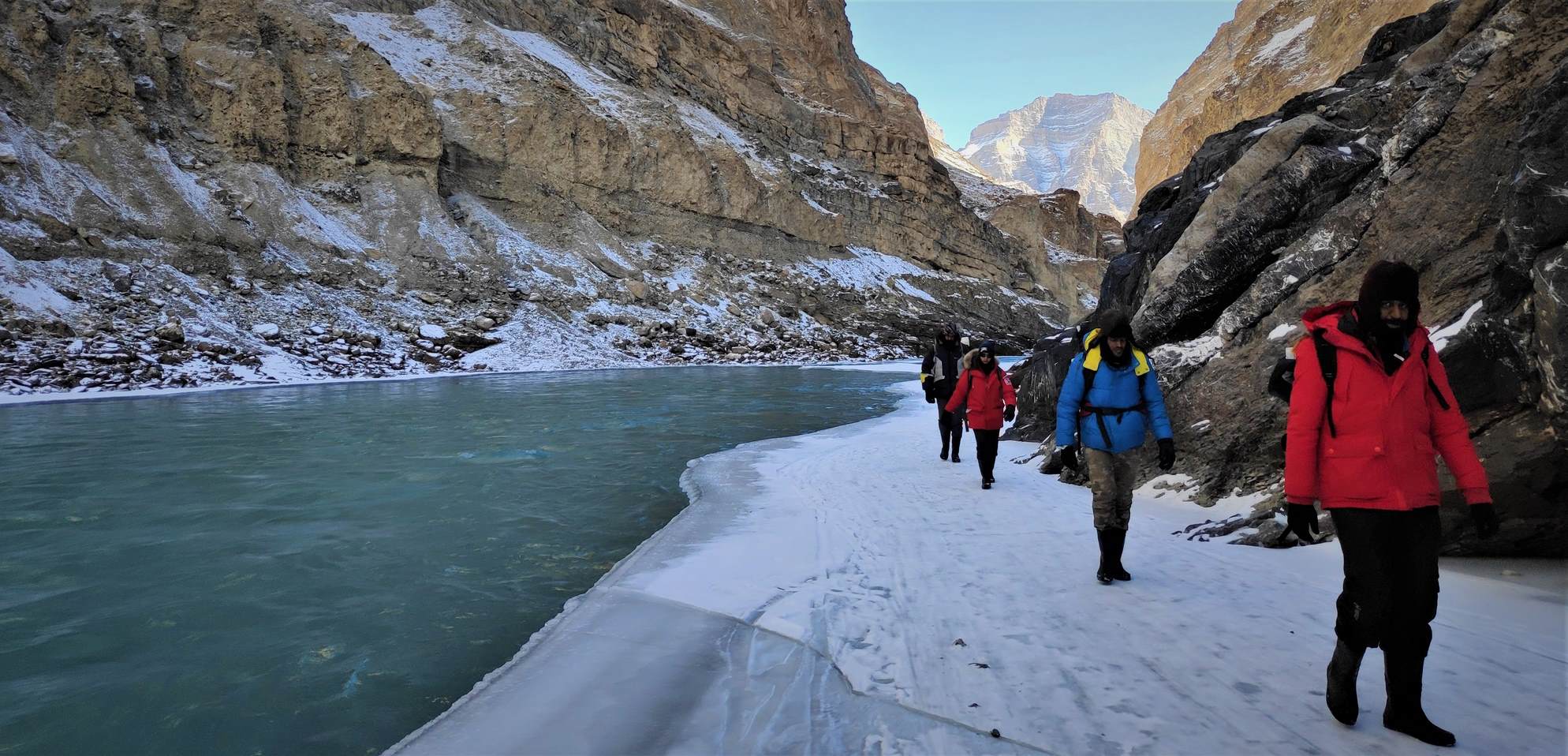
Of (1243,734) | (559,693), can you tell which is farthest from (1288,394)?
(559,693)

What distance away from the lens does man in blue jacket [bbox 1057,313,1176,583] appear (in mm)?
4109

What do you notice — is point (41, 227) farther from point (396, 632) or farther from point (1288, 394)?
point (1288, 394)

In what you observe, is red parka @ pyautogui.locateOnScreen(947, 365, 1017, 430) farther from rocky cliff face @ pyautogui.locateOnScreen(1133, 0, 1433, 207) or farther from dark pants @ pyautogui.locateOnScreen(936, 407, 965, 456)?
rocky cliff face @ pyautogui.locateOnScreen(1133, 0, 1433, 207)

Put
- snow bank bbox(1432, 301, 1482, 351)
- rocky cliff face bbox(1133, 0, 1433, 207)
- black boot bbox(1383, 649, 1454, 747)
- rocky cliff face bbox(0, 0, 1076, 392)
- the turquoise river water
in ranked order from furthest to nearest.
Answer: rocky cliff face bbox(1133, 0, 1433, 207) < rocky cliff face bbox(0, 0, 1076, 392) < snow bank bbox(1432, 301, 1482, 351) < the turquoise river water < black boot bbox(1383, 649, 1454, 747)

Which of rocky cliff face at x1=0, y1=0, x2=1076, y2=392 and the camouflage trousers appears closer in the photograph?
the camouflage trousers

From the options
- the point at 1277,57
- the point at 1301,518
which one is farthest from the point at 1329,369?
the point at 1277,57

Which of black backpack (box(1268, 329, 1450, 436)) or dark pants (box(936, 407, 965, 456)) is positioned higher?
black backpack (box(1268, 329, 1450, 436))

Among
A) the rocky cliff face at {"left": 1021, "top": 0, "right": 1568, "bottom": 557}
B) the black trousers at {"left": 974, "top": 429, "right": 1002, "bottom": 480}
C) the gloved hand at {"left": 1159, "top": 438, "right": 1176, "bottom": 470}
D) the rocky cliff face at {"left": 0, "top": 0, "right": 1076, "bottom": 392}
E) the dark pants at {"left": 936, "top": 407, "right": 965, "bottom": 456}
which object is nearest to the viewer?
the rocky cliff face at {"left": 1021, "top": 0, "right": 1568, "bottom": 557}

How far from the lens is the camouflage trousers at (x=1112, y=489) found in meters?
4.13

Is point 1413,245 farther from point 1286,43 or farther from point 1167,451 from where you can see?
point 1286,43

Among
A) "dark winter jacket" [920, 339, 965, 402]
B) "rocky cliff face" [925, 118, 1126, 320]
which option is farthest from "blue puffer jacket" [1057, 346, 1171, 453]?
"rocky cliff face" [925, 118, 1126, 320]

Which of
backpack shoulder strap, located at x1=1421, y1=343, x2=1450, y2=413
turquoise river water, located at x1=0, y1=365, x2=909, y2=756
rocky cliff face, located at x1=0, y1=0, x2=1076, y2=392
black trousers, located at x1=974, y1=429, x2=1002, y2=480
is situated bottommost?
turquoise river water, located at x1=0, y1=365, x2=909, y2=756

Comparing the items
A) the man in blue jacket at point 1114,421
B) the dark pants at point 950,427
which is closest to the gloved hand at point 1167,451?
the man in blue jacket at point 1114,421

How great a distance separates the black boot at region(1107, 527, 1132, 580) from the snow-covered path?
11 cm
